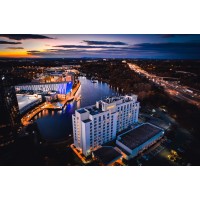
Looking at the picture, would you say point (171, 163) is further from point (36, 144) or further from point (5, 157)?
point (5, 157)

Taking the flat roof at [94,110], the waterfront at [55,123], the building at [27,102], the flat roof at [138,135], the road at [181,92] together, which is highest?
the flat roof at [94,110]

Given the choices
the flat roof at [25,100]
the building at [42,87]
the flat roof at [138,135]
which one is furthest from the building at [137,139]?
the building at [42,87]

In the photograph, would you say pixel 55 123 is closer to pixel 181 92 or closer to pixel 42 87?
pixel 42 87

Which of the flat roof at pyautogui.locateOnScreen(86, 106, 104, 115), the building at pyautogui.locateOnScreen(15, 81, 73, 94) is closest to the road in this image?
the flat roof at pyautogui.locateOnScreen(86, 106, 104, 115)

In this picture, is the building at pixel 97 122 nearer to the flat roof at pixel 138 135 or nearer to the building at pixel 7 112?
the flat roof at pixel 138 135

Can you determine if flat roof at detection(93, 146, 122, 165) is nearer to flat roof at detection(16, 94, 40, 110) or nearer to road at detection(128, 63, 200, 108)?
road at detection(128, 63, 200, 108)

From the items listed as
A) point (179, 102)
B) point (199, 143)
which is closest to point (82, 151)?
point (199, 143)
